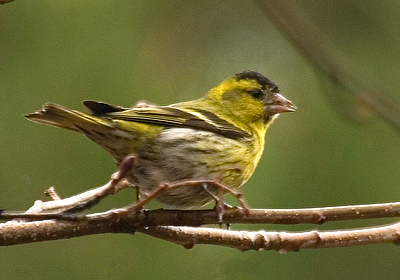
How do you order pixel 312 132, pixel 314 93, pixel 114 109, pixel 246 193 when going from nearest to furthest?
pixel 114 109 < pixel 246 193 < pixel 312 132 < pixel 314 93

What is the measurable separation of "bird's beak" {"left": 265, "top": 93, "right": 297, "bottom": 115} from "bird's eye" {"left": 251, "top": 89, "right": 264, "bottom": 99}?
5 cm

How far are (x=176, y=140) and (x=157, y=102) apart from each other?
1.26 meters

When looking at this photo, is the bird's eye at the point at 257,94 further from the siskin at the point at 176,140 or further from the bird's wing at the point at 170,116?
the bird's wing at the point at 170,116

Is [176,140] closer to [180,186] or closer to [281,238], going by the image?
[281,238]

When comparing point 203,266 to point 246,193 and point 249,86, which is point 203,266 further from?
point 249,86

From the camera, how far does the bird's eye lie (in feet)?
10.8

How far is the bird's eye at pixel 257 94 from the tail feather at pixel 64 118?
1083 millimetres

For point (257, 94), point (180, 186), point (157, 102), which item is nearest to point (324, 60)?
point (257, 94)

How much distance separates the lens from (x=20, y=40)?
3650 millimetres

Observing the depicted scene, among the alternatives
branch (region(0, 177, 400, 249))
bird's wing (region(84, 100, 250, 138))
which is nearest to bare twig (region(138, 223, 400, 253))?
branch (region(0, 177, 400, 249))

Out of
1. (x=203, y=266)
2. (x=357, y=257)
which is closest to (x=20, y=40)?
(x=203, y=266)

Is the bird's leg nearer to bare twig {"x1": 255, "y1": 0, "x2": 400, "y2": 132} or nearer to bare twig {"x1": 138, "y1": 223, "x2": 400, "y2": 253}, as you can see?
bare twig {"x1": 138, "y1": 223, "x2": 400, "y2": 253}

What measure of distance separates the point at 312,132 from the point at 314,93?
366mm

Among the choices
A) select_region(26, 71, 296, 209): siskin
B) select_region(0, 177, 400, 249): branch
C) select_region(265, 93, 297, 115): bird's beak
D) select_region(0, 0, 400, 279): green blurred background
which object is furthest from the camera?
select_region(0, 0, 400, 279): green blurred background
